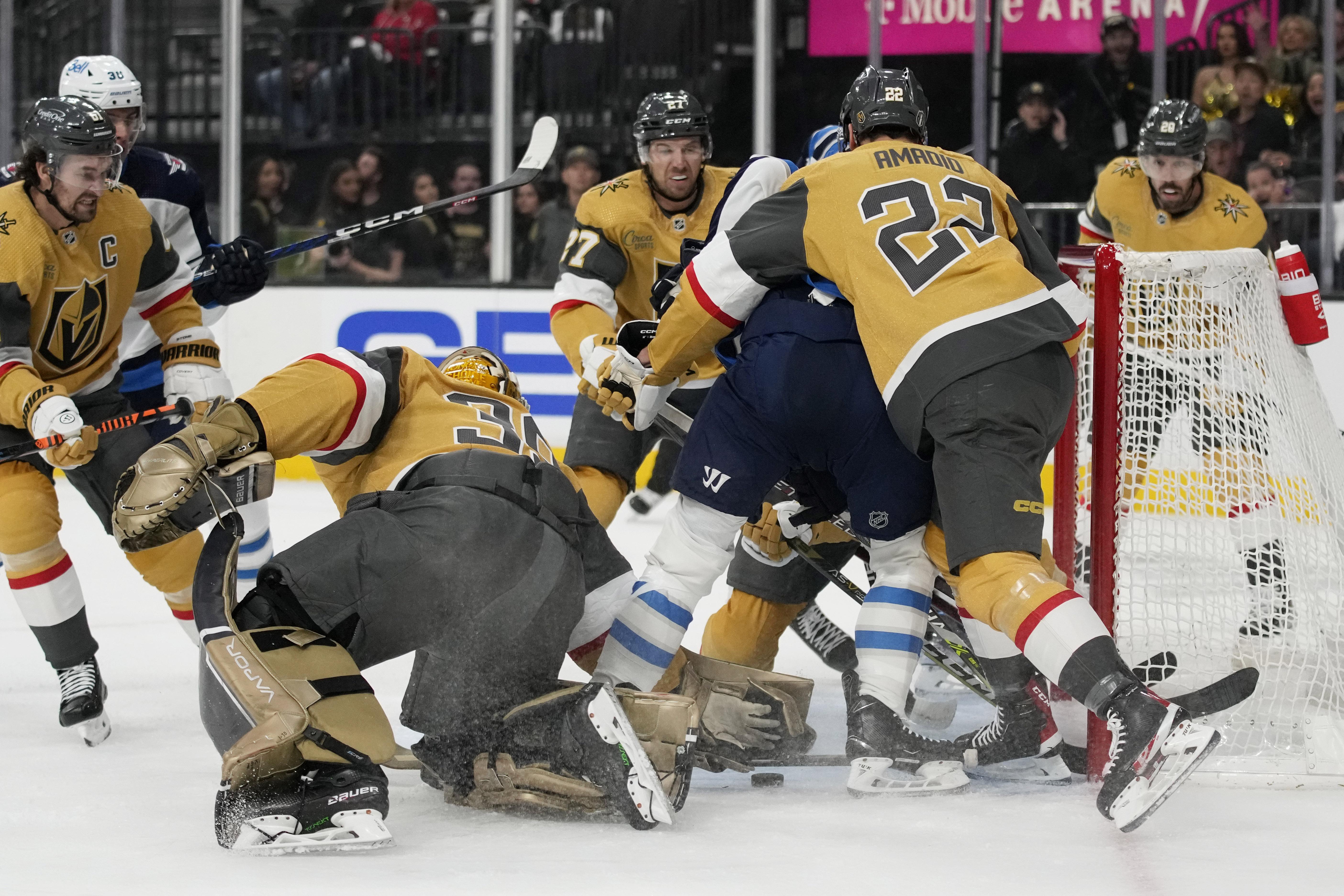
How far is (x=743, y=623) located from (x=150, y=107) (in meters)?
4.60

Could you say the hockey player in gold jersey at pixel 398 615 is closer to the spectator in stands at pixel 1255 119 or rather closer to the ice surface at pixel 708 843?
the ice surface at pixel 708 843

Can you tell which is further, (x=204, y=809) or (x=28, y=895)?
(x=204, y=809)

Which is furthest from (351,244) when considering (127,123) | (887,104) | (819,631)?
(887,104)

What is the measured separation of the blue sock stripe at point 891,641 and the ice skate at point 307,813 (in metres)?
0.76

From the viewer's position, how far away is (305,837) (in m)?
2.02

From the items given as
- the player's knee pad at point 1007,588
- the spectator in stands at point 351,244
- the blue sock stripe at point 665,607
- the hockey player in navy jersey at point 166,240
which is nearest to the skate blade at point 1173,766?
the player's knee pad at point 1007,588

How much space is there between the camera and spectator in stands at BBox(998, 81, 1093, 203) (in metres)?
6.01

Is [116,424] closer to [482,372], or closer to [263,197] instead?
[482,372]

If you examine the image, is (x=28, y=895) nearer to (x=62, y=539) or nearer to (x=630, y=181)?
(x=630, y=181)

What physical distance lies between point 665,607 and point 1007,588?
528 millimetres

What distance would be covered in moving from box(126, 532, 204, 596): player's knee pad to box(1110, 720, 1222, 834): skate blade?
5.80 ft

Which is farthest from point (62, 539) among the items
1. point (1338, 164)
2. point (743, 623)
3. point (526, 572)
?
point (1338, 164)

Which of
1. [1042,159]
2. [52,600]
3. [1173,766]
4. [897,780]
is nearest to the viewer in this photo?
[1173,766]

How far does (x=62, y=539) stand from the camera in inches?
195
